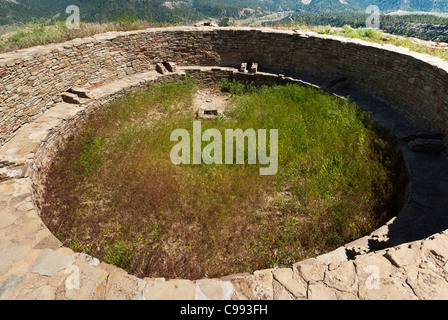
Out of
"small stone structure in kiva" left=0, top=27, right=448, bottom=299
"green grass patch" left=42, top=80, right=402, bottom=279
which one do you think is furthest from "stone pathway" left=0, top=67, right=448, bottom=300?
"green grass patch" left=42, top=80, right=402, bottom=279

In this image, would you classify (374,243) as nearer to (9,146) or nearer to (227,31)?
(9,146)

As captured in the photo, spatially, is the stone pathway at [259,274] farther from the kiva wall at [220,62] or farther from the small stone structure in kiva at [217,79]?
the kiva wall at [220,62]

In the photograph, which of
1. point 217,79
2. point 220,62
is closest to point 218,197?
point 217,79

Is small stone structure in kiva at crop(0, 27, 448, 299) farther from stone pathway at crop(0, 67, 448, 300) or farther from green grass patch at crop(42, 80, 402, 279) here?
green grass patch at crop(42, 80, 402, 279)

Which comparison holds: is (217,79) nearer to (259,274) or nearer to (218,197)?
(218,197)

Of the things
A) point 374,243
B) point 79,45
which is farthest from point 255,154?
point 79,45

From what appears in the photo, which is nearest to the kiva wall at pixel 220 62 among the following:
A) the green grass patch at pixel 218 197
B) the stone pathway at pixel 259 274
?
the green grass patch at pixel 218 197
